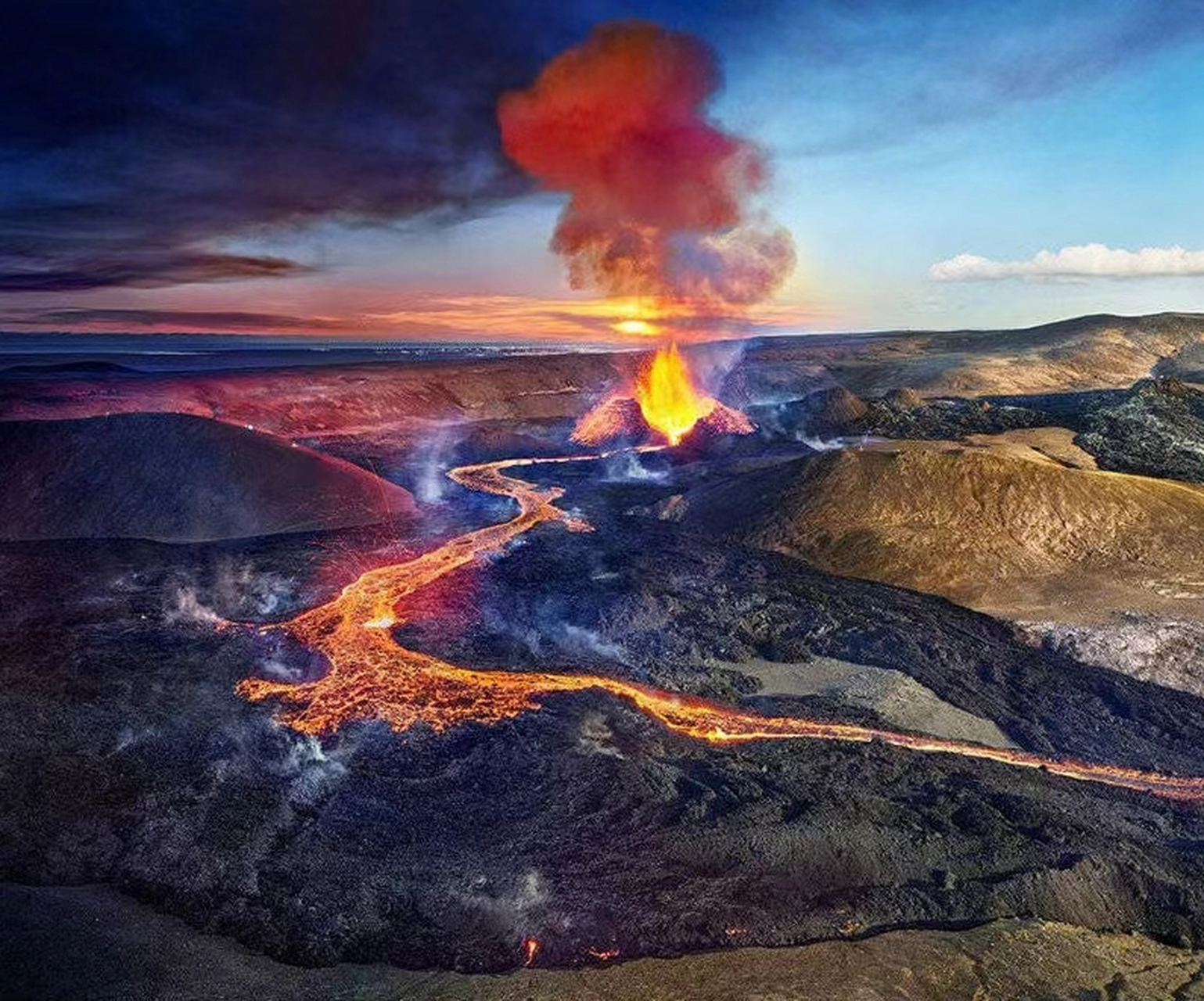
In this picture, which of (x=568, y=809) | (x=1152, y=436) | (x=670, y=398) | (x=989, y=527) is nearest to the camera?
(x=568, y=809)

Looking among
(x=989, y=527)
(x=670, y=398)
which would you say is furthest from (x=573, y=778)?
(x=670, y=398)

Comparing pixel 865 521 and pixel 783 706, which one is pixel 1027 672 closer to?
pixel 783 706

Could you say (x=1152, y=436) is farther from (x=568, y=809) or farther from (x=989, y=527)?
(x=568, y=809)

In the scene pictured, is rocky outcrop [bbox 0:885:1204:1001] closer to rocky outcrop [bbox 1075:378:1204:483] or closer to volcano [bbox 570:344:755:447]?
rocky outcrop [bbox 1075:378:1204:483]

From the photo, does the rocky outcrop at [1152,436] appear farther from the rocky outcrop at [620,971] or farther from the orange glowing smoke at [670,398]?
the rocky outcrop at [620,971]

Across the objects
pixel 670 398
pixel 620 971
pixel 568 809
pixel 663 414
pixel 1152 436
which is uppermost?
pixel 670 398

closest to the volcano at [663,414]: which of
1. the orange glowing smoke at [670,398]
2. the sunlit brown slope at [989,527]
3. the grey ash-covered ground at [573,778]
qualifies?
the orange glowing smoke at [670,398]

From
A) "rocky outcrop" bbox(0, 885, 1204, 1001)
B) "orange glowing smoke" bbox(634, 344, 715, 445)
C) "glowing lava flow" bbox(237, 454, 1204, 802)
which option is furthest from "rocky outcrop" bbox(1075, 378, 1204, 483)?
"rocky outcrop" bbox(0, 885, 1204, 1001)

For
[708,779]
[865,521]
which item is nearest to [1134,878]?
[708,779]
